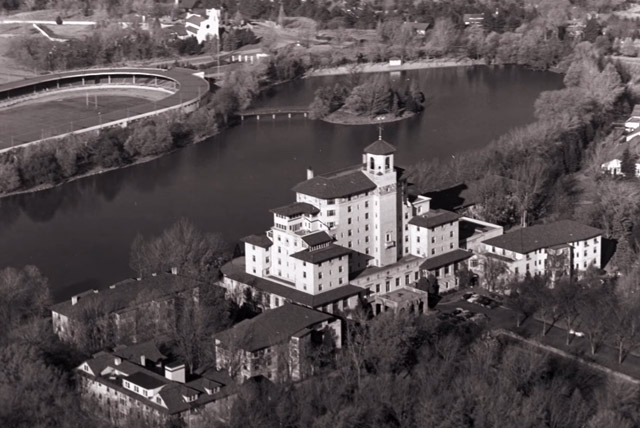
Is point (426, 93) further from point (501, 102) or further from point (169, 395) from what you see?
point (169, 395)

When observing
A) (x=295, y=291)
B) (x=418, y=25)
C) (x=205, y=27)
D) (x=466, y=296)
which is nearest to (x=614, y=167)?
(x=466, y=296)

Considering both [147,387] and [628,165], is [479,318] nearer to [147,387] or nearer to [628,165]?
[147,387]

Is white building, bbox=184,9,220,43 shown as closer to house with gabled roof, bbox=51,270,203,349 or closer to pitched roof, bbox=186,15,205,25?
pitched roof, bbox=186,15,205,25

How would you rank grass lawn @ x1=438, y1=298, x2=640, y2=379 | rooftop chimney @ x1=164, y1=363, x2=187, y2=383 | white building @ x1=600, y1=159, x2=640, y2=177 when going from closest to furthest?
rooftop chimney @ x1=164, y1=363, x2=187, y2=383 < grass lawn @ x1=438, y1=298, x2=640, y2=379 < white building @ x1=600, y1=159, x2=640, y2=177

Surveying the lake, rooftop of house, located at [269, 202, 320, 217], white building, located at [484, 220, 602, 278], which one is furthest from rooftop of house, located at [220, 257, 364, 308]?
white building, located at [484, 220, 602, 278]

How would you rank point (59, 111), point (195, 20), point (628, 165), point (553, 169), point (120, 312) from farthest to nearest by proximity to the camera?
1. point (195, 20)
2. point (59, 111)
3. point (628, 165)
4. point (553, 169)
5. point (120, 312)

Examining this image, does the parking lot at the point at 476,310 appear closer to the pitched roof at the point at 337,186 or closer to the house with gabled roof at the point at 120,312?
the pitched roof at the point at 337,186
